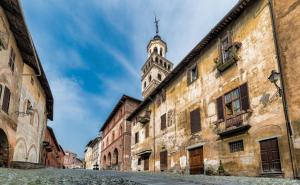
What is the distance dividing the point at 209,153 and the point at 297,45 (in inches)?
274

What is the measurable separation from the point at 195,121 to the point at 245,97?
4409mm

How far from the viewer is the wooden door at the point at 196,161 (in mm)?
14195

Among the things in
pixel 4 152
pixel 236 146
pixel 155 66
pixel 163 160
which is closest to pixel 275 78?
pixel 236 146

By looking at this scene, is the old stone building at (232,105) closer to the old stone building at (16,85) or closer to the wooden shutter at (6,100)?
the old stone building at (16,85)

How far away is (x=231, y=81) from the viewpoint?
12.6 metres

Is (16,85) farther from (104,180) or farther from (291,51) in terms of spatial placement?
(291,51)

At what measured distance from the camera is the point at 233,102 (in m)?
12.3

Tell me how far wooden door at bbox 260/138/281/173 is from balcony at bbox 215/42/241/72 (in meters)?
4.41

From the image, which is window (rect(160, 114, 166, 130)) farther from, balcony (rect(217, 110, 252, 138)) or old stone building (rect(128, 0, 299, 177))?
balcony (rect(217, 110, 252, 138))

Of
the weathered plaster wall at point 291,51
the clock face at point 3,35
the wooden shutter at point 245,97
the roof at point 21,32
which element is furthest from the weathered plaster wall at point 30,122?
the weathered plaster wall at point 291,51

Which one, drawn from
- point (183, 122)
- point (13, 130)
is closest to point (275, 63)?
point (183, 122)

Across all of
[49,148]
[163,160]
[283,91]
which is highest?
[283,91]

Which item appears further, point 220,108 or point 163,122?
point 163,122

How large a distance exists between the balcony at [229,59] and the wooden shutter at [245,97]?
1.54 m
